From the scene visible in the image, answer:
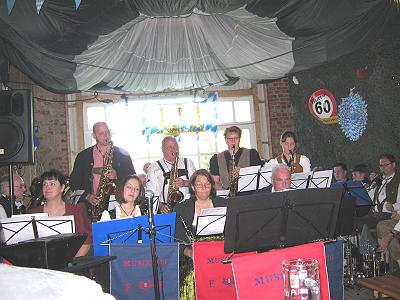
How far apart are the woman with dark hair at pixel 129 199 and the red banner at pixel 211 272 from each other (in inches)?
36.3

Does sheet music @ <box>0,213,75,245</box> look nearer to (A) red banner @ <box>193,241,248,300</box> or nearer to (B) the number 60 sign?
(A) red banner @ <box>193,241,248,300</box>

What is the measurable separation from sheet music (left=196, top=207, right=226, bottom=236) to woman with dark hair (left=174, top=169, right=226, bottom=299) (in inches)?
6.8

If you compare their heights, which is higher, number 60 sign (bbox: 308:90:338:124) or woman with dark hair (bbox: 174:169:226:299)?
number 60 sign (bbox: 308:90:338:124)

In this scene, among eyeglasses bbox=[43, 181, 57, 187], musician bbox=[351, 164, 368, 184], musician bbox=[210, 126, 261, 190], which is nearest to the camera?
eyeglasses bbox=[43, 181, 57, 187]

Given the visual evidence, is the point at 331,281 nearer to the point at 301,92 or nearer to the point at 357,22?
the point at 357,22

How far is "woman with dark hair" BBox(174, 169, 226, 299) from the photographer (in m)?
4.32

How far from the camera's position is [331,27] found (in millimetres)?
4973

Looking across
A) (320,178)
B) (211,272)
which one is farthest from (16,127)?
(320,178)

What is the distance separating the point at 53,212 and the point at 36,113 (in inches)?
237

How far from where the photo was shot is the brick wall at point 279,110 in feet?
35.3

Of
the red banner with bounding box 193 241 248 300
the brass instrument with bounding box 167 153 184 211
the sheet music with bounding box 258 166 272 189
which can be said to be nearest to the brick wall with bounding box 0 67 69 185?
the brass instrument with bounding box 167 153 184 211

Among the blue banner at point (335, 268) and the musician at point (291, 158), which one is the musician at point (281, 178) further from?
the musician at point (291, 158)

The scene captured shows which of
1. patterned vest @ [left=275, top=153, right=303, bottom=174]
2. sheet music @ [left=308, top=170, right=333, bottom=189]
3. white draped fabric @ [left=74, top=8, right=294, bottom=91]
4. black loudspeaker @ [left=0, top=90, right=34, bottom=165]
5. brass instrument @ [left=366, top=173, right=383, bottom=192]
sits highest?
white draped fabric @ [left=74, top=8, right=294, bottom=91]

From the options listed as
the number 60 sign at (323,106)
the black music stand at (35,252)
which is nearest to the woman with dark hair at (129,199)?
the black music stand at (35,252)
